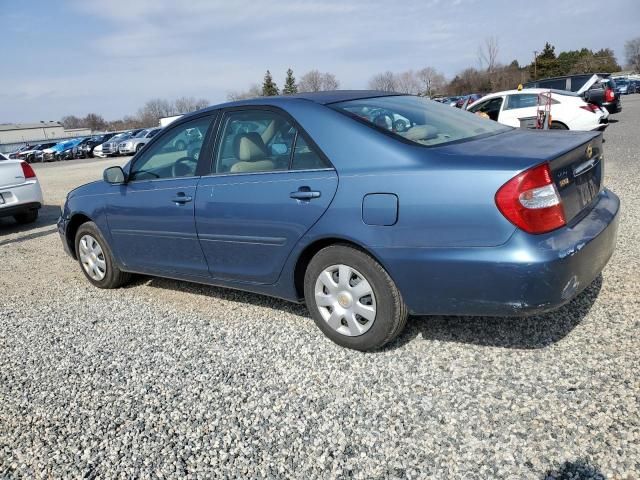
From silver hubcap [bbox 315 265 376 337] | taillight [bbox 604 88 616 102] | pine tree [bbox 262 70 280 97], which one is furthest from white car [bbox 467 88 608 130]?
pine tree [bbox 262 70 280 97]

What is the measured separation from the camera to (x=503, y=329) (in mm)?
3373

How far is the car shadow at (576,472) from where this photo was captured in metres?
2.08

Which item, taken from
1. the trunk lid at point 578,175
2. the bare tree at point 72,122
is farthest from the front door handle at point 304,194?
the bare tree at point 72,122

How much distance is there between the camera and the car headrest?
3584 mm

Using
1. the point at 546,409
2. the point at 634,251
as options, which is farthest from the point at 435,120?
the point at 634,251

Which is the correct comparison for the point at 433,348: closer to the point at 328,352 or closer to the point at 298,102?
the point at 328,352

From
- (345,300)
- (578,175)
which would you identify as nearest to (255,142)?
(345,300)

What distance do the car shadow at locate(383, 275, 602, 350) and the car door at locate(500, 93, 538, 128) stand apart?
995 cm

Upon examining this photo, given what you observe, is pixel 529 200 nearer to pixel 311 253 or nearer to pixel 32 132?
pixel 311 253

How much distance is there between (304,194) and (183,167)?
1342 mm

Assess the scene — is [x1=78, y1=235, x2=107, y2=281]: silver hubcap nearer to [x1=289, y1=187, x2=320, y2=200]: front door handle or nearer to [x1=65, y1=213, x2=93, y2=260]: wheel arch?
[x1=65, y1=213, x2=93, y2=260]: wheel arch

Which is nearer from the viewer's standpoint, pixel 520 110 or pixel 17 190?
pixel 17 190

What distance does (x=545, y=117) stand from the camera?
11734mm

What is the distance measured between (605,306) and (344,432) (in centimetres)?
210
